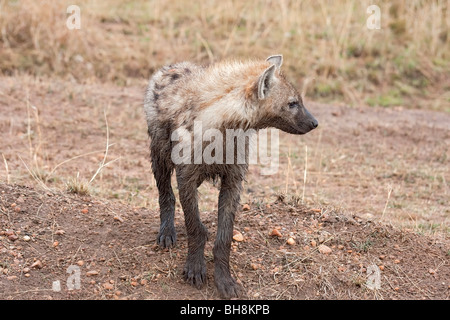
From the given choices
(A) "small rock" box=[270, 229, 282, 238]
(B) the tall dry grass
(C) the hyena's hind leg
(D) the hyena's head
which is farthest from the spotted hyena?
(B) the tall dry grass

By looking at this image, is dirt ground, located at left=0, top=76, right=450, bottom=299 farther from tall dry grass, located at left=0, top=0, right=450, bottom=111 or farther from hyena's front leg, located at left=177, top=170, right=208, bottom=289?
tall dry grass, located at left=0, top=0, right=450, bottom=111

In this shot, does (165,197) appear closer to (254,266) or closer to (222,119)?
(254,266)

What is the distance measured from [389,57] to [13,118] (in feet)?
17.8

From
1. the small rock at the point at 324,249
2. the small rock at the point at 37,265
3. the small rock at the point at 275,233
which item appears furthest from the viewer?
the small rock at the point at 275,233

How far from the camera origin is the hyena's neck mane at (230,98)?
3.80 metres

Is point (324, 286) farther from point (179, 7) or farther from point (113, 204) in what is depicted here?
point (179, 7)

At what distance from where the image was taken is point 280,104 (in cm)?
Answer: 399

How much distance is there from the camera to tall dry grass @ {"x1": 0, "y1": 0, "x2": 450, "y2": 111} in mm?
Answer: 8867

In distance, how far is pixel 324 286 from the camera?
13.0 feet

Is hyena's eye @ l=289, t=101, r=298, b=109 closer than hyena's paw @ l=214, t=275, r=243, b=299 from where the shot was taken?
No

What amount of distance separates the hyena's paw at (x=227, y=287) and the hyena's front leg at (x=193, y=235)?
117 millimetres

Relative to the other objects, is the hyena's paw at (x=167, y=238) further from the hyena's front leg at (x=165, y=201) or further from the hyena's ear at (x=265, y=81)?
the hyena's ear at (x=265, y=81)

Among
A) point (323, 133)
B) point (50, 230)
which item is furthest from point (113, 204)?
point (323, 133)

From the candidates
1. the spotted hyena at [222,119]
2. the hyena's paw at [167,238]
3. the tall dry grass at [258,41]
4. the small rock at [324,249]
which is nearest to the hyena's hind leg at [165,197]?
the hyena's paw at [167,238]
